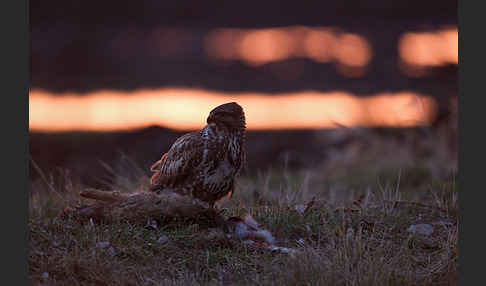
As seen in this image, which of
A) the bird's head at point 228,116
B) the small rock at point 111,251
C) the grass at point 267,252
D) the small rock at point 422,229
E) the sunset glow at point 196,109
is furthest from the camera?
the sunset glow at point 196,109

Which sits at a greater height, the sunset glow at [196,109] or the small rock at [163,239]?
the sunset glow at [196,109]

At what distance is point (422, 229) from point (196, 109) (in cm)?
833

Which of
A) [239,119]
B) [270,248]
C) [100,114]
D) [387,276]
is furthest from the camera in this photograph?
[100,114]

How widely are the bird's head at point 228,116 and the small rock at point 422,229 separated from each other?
154 cm

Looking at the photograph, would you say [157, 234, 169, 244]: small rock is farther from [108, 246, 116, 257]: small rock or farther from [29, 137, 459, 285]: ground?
A: [108, 246, 116, 257]: small rock

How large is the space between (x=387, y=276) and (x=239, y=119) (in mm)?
1757

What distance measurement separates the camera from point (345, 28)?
16.5m

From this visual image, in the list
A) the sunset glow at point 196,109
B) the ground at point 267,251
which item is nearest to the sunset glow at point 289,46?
the sunset glow at point 196,109

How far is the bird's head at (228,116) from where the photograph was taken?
5.36 meters

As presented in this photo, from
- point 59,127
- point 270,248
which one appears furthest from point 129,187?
point 59,127

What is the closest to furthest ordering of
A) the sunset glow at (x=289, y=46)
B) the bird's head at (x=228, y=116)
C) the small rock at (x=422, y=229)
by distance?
1. the bird's head at (x=228, y=116)
2. the small rock at (x=422, y=229)
3. the sunset glow at (x=289, y=46)

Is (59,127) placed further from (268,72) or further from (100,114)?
(268,72)

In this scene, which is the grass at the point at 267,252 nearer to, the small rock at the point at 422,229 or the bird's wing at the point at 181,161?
the small rock at the point at 422,229

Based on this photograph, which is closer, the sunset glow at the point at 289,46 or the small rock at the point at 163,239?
the small rock at the point at 163,239
